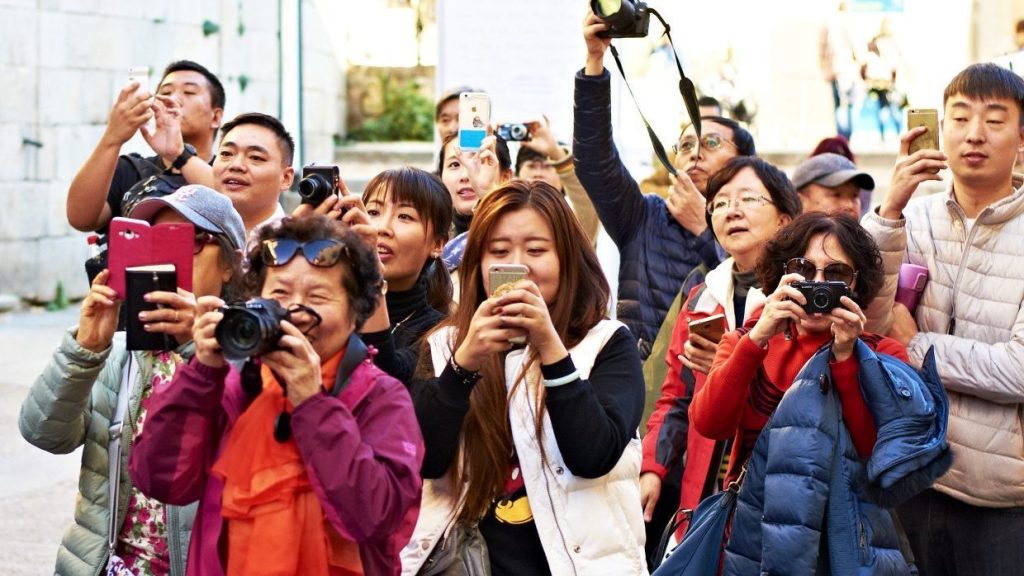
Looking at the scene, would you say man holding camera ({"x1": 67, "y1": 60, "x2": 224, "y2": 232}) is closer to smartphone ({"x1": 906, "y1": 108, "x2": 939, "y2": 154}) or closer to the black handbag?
the black handbag

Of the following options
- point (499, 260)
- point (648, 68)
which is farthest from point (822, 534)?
point (648, 68)

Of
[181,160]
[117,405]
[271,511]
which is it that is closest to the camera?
[271,511]

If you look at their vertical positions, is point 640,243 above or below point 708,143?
below

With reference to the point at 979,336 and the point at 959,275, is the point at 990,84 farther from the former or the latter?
the point at 979,336

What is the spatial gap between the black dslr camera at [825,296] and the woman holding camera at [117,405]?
1.53m

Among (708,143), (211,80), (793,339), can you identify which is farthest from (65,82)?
(793,339)

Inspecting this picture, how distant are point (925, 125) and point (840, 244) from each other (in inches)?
26.8

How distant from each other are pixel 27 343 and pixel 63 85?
259 centimetres

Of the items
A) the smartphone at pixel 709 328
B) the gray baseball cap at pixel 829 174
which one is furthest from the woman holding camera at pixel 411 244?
the gray baseball cap at pixel 829 174

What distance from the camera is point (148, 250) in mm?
3480

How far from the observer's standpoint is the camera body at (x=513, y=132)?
6125mm

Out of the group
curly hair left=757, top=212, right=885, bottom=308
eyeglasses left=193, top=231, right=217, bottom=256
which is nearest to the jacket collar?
curly hair left=757, top=212, right=885, bottom=308

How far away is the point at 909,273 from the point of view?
15.1 ft

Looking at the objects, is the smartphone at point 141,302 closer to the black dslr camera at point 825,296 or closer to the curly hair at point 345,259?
the curly hair at point 345,259
